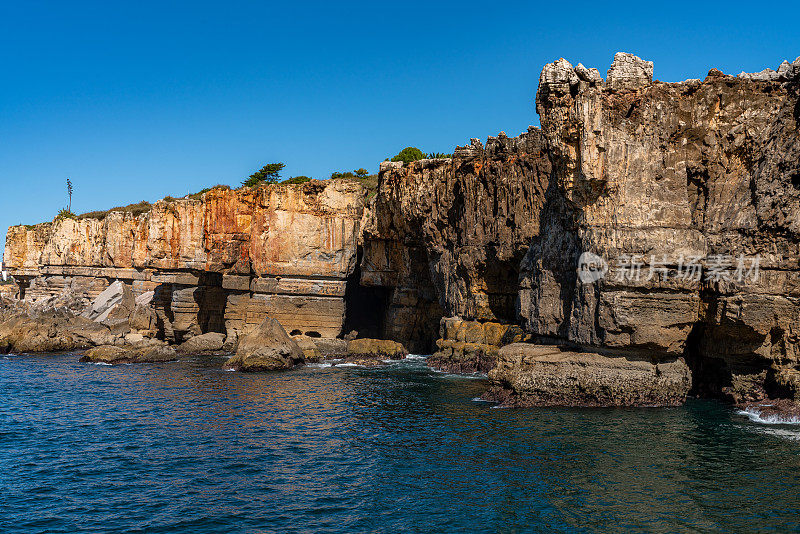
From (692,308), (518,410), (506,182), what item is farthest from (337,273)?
(692,308)

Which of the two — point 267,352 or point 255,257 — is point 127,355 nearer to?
point 255,257

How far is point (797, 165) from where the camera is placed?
27.5 metres

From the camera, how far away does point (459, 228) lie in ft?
157

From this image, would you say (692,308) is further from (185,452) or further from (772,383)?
(185,452)

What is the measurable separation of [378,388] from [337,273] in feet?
68.1

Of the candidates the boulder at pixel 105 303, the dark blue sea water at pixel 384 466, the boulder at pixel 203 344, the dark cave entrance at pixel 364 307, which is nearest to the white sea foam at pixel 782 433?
the dark blue sea water at pixel 384 466

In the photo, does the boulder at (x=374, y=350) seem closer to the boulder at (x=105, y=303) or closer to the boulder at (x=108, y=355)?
the boulder at (x=108, y=355)

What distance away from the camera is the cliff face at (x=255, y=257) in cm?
5547

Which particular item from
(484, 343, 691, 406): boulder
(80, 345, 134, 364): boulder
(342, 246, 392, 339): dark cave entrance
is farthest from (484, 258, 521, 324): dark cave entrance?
(80, 345, 134, 364): boulder

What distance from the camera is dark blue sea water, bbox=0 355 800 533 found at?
17422 millimetres

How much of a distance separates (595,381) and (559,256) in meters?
7.86

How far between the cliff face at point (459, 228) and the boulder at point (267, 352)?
12.4 metres

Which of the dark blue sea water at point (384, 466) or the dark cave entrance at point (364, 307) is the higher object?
the dark cave entrance at point (364, 307)

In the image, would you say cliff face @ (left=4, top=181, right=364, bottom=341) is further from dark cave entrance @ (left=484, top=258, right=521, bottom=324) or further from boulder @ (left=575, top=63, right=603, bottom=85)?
boulder @ (left=575, top=63, right=603, bottom=85)
